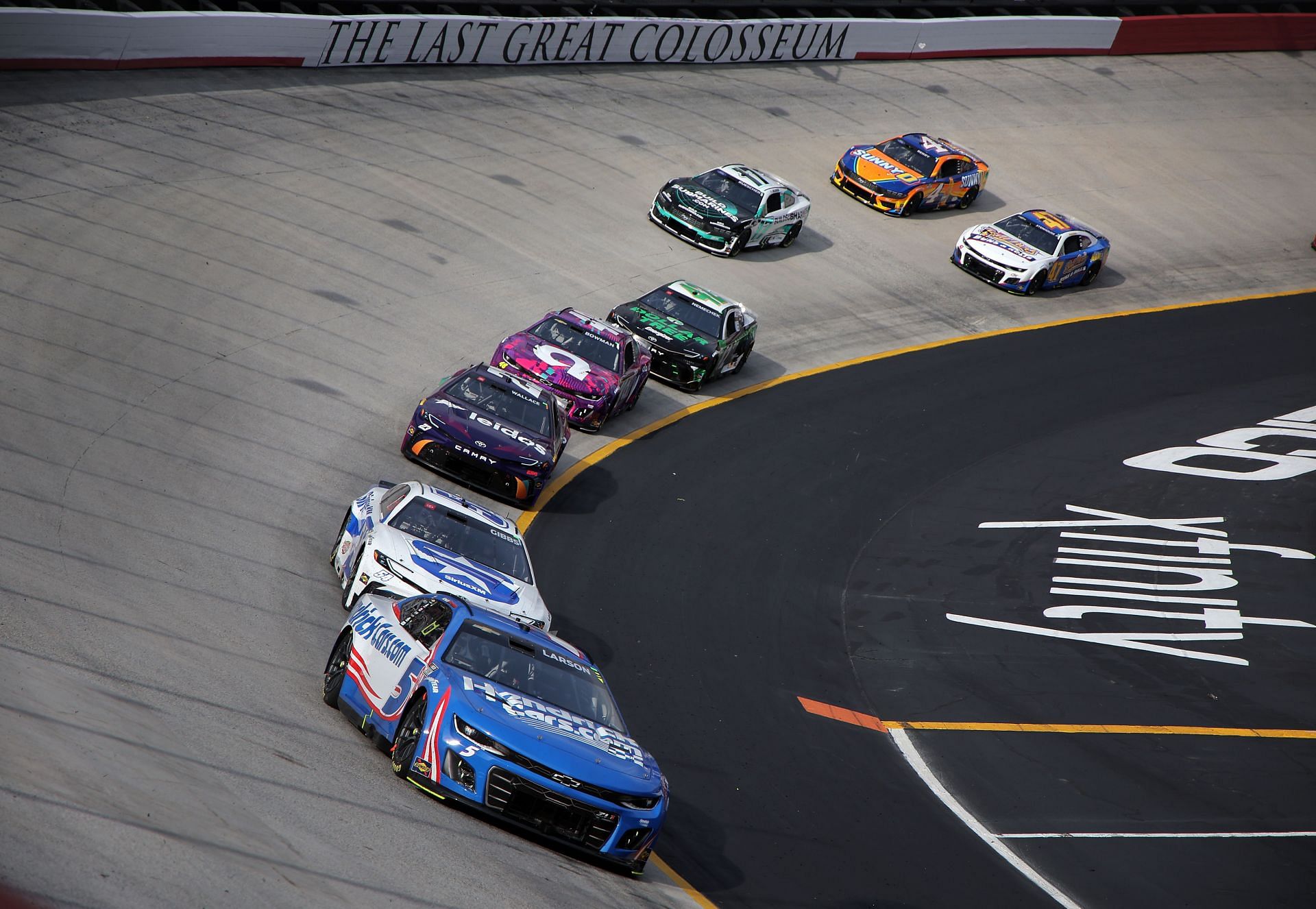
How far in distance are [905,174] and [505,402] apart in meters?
16.6

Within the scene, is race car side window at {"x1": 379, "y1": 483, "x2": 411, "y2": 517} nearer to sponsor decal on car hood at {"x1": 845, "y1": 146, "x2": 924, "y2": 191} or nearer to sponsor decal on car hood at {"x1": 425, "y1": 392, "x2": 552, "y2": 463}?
sponsor decal on car hood at {"x1": 425, "y1": 392, "x2": 552, "y2": 463}

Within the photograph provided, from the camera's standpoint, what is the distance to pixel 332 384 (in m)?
18.8

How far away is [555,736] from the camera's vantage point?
10.3 m

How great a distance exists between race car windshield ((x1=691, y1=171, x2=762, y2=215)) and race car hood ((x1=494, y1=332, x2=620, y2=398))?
848cm

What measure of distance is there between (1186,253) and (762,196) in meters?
12.8

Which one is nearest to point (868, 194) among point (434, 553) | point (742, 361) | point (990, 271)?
point (990, 271)

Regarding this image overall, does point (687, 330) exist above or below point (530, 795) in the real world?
above

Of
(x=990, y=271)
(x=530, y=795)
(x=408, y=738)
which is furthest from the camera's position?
(x=990, y=271)

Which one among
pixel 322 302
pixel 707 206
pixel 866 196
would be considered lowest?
pixel 322 302

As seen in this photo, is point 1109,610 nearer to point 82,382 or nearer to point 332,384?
point 332,384

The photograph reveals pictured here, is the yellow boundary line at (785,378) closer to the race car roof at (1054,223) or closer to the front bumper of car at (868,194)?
the race car roof at (1054,223)

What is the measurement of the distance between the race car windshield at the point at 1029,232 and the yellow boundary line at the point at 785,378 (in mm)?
1826

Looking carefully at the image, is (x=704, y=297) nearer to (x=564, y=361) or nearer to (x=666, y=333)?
(x=666, y=333)

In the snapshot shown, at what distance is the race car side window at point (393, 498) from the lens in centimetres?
1376
